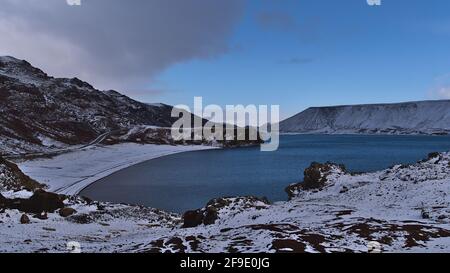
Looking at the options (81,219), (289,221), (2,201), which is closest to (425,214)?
(289,221)

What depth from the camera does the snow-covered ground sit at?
63.4m

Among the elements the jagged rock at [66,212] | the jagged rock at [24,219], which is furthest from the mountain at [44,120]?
the jagged rock at [24,219]

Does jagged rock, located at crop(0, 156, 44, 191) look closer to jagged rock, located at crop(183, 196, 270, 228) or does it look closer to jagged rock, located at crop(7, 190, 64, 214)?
jagged rock, located at crop(7, 190, 64, 214)

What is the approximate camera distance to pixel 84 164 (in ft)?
289

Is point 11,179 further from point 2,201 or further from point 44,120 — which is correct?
point 44,120

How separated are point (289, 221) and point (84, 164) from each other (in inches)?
2835

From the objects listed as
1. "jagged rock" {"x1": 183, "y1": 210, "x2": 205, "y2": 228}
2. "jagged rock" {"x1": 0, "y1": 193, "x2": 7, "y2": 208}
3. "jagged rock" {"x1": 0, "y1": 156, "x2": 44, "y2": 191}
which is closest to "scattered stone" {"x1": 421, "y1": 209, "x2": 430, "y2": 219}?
"jagged rock" {"x1": 183, "y1": 210, "x2": 205, "y2": 228}

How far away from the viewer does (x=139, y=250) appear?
17.8 meters

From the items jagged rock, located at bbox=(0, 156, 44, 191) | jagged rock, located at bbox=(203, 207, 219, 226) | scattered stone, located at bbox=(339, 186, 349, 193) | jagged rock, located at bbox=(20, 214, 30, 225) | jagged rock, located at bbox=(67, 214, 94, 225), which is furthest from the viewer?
jagged rock, located at bbox=(0, 156, 44, 191)

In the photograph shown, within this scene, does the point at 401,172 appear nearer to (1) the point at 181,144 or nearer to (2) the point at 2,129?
(2) the point at 2,129

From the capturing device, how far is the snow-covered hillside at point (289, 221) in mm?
18219

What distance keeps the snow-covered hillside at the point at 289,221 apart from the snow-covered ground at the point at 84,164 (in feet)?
87.4

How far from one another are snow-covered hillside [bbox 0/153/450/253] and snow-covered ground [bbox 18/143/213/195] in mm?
26650
